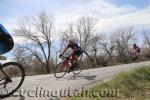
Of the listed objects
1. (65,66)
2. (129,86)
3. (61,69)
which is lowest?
(129,86)

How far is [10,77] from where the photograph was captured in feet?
26.9

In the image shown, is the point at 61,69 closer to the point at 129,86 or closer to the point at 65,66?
the point at 65,66

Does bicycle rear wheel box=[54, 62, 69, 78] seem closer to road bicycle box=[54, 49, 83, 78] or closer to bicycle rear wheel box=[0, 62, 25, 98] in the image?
road bicycle box=[54, 49, 83, 78]

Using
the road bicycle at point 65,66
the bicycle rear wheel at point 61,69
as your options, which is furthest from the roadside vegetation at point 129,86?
the bicycle rear wheel at point 61,69

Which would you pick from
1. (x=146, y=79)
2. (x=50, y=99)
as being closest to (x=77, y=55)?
(x=146, y=79)

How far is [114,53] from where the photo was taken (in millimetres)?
91938

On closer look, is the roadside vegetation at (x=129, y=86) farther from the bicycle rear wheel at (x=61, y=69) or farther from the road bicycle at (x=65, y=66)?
the bicycle rear wheel at (x=61, y=69)

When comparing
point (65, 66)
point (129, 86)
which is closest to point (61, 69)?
point (65, 66)

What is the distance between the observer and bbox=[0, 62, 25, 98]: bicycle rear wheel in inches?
311

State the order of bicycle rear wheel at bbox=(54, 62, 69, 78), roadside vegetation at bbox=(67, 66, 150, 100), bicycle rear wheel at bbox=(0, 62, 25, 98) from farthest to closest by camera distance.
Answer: bicycle rear wheel at bbox=(54, 62, 69, 78) < roadside vegetation at bbox=(67, 66, 150, 100) < bicycle rear wheel at bbox=(0, 62, 25, 98)

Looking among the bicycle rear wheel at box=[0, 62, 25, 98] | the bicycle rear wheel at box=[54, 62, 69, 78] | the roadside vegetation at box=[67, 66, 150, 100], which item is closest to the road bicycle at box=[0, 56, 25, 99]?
the bicycle rear wheel at box=[0, 62, 25, 98]

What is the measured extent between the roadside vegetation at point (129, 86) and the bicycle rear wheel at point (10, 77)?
4.42 feet

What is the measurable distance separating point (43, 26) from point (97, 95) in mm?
63000

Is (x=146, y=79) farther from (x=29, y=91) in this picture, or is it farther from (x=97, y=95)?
(x=29, y=91)
